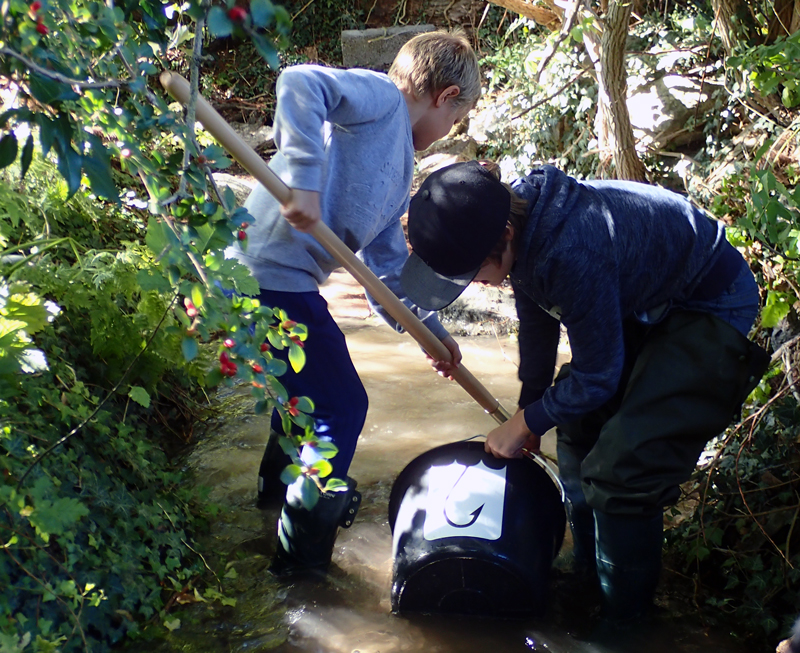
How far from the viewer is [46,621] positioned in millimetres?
1759

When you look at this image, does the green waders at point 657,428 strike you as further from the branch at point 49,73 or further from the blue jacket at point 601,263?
the branch at point 49,73

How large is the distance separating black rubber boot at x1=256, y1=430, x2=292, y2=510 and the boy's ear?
146 centimetres

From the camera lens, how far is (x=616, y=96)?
14.0 feet

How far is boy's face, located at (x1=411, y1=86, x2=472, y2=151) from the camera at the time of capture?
94.9 inches

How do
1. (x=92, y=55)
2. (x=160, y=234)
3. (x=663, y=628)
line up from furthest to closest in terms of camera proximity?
(x=663, y=628) → (x=92, y=55) → (x=160, y=234)

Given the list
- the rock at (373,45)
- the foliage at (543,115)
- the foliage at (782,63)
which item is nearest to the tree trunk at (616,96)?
the foliage at (543,115)

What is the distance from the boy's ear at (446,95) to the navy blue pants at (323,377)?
0.77m

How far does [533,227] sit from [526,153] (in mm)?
4894

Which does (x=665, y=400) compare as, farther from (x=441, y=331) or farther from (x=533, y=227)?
(x=441, y=331)

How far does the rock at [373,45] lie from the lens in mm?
9734

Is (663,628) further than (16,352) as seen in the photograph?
Yes

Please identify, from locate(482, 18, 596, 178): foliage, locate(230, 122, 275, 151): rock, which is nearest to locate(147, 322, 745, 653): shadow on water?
locate(482, 18, 596, 178): foliage

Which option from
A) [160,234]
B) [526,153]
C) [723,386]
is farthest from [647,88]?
[160,234]

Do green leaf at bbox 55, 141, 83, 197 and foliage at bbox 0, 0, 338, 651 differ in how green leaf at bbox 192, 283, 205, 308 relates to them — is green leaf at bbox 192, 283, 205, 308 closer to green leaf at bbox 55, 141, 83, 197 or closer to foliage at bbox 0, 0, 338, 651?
foliage at bbox 0, 0, 338, 651
